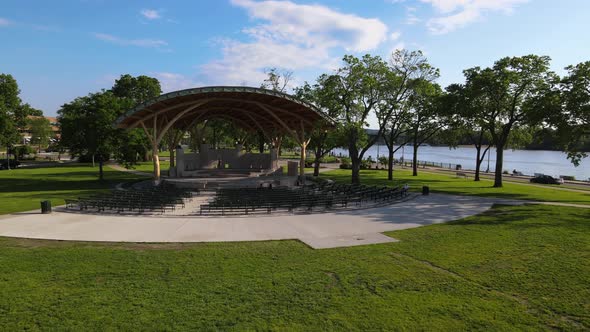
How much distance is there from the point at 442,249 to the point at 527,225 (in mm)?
6578

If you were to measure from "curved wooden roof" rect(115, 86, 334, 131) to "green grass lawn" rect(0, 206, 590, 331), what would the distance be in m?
15.8

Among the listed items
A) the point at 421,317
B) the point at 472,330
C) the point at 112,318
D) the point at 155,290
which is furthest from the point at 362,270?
the point at 112,318

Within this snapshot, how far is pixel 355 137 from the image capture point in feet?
108

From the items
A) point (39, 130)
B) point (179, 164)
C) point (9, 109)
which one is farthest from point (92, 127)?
point (39, 130)

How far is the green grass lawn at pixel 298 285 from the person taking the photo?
6.73 m

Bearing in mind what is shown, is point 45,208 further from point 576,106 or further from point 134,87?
point 134,87

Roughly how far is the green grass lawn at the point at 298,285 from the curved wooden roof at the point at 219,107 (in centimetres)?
1584

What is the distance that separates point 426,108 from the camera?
3781cm

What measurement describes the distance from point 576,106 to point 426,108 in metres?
16.3

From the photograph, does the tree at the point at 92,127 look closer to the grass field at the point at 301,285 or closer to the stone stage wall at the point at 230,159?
the stone stage wall at the point at 230,159

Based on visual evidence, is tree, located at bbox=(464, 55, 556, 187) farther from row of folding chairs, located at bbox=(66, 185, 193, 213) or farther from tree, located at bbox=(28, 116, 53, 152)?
tree, located at bbox=(28, 116, 53, 152)

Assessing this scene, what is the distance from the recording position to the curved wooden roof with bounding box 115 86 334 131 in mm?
25880

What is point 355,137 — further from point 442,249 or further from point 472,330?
point 472,330

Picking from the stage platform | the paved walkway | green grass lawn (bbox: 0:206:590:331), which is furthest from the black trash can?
the stage platform
